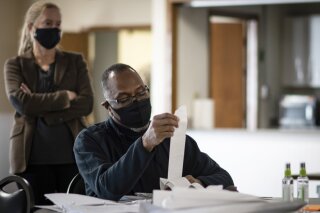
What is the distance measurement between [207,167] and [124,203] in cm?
42

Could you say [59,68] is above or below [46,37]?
below

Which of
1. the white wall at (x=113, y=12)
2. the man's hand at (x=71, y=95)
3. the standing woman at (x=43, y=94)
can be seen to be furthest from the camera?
the white wall at (x=113, y=12)

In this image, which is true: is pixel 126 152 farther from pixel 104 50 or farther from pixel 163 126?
pixel 104 50

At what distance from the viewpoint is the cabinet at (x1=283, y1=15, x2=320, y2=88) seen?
652 centimetres

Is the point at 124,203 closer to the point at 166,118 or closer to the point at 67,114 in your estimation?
the point at 166,118

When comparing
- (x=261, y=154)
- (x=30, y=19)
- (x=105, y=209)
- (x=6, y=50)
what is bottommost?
(x=261, y=154)

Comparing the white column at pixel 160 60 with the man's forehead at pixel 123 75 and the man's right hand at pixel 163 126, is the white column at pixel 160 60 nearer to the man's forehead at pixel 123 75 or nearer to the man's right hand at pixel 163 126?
the man's forehead at pixel 123 75

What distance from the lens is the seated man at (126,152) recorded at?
161cm

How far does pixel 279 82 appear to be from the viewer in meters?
6.66

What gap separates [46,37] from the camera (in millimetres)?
3137

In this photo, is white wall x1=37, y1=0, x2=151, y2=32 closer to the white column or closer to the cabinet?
the white column

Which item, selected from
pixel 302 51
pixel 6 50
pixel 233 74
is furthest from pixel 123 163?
pixel 302 51

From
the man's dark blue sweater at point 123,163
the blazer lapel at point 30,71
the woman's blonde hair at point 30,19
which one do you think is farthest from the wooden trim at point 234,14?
the man's dark blue sweater at point 123,163

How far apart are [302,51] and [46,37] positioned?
13.2 ft
